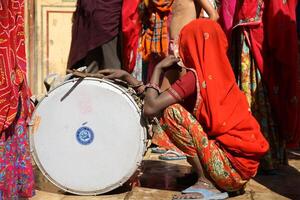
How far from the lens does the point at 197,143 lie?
3.44 m

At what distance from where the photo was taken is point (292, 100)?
433 cm

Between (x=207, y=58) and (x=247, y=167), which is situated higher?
(x=207, y=58)

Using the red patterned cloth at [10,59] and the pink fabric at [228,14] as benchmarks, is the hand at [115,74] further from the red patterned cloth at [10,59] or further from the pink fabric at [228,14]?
the pink fabric at [228,14]

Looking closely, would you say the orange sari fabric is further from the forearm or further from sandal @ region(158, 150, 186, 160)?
sandal @ region(158, 150, 186, 160)

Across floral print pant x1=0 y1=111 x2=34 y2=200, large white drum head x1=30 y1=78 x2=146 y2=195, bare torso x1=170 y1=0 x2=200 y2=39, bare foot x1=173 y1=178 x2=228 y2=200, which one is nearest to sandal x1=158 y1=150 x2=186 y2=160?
bare torso x1=170 y1=0 x2=200 y2=39

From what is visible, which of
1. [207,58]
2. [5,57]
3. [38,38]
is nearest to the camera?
[5,57]

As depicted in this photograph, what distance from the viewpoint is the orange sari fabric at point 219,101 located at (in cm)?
338

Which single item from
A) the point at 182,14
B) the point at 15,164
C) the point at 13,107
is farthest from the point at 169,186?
the point at 182,14

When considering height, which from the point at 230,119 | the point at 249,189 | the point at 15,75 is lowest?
the point at 249,189

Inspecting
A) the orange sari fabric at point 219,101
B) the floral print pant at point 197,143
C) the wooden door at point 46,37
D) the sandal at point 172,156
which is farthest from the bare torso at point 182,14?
the wooden door at point 46,37

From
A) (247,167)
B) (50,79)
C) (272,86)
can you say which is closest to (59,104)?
(50,79)

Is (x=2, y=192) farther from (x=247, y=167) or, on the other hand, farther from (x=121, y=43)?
(x=121, y=43)

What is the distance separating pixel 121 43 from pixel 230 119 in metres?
1.64

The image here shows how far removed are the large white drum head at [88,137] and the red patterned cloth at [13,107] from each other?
24 cm
